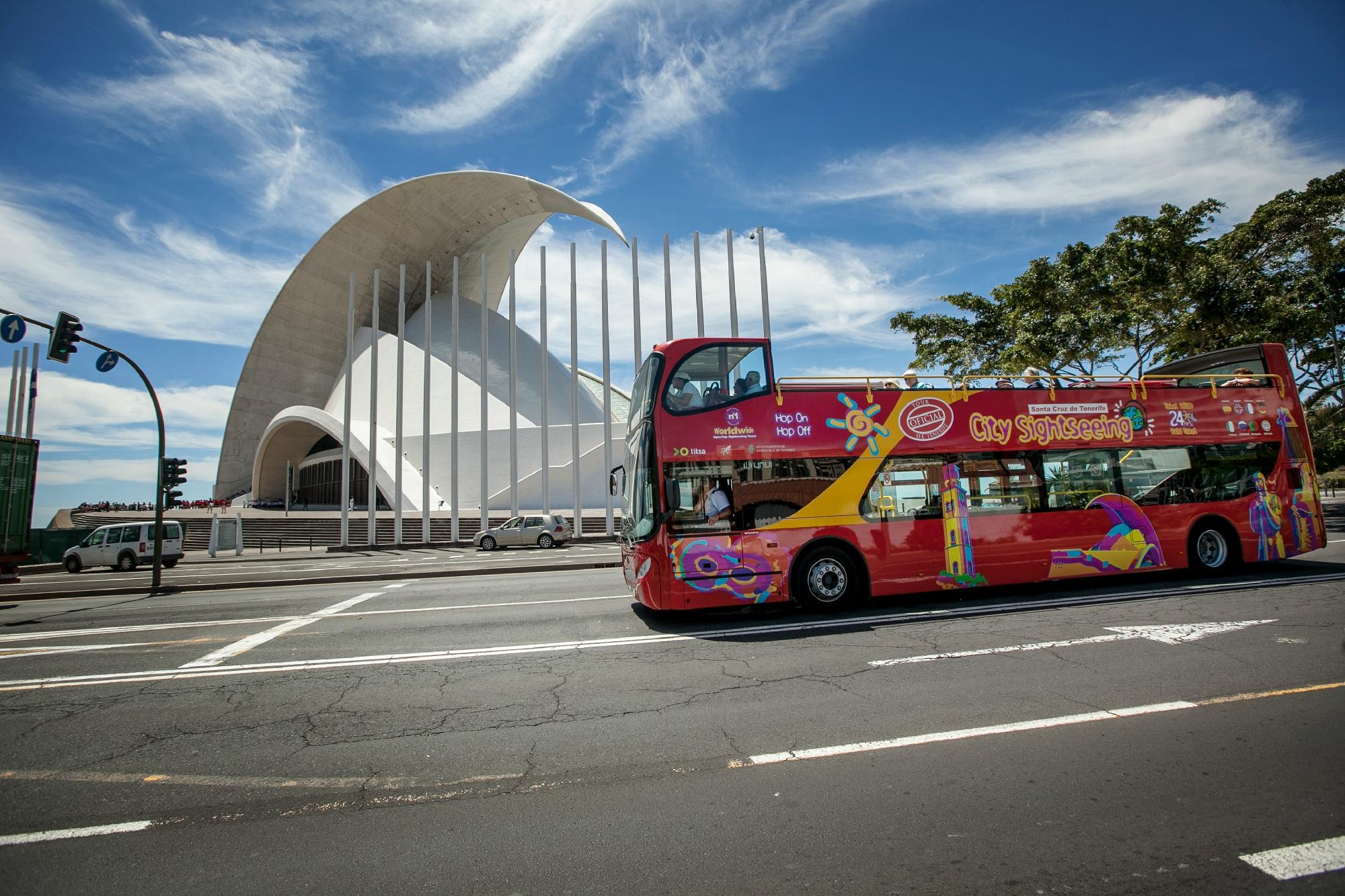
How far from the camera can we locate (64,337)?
13703 mm

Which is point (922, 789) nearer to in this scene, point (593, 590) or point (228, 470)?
point (593, 590)

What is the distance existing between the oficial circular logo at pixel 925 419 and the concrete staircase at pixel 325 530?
67.8 ft

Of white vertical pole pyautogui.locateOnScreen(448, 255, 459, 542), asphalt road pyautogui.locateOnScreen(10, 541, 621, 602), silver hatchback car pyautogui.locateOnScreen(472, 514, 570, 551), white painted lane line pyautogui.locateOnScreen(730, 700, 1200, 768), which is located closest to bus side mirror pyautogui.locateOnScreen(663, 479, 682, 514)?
white painted lane line pyautogui.locateOnScreen(730, 700, 1200, 768)

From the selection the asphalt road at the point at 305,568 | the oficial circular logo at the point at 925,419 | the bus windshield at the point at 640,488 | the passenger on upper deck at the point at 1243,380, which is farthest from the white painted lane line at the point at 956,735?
the asphalt road at the point at 305,568

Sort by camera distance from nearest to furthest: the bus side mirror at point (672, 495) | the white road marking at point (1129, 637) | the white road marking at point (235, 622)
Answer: the white road marking at point (1129, 637) < the bus side mirror at point (672, 495) < the white road marking at point (235, 622)

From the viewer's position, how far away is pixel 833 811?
9.96ft

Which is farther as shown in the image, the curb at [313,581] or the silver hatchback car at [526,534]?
the silver hatchback car at [526,534]

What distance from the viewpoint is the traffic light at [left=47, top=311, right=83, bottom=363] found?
13.6 m

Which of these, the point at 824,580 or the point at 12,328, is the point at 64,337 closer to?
the point at 12,328

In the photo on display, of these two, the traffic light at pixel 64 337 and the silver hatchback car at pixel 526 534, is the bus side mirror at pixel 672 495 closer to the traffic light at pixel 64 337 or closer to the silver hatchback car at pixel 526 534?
the traffic light at pixel 64 337

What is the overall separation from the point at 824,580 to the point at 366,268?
48843mm

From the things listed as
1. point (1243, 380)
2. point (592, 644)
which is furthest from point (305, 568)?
point (1243, 380)

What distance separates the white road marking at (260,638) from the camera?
21.3 ft

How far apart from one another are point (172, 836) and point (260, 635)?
531 centimetres
